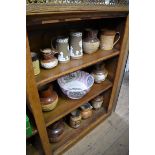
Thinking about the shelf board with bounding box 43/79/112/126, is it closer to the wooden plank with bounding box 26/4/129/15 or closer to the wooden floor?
the wooden floor

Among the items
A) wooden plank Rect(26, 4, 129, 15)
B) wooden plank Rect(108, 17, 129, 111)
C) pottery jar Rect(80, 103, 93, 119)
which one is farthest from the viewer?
pottery jar Rect(80, 103, 93, 119)

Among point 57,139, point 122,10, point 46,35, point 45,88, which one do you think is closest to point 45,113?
point 45,88

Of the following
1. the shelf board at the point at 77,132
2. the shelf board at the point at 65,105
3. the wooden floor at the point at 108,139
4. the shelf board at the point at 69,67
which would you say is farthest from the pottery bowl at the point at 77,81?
the wooden floor at the point at 108,139

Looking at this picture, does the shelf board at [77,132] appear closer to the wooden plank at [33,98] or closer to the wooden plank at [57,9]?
the wooden plank at [33,98]

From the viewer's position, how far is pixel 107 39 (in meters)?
0.98

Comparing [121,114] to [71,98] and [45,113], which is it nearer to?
[71,98]

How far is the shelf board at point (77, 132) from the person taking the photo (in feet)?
3.53

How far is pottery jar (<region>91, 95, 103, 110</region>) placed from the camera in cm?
129

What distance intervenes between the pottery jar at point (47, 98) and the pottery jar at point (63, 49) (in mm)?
196

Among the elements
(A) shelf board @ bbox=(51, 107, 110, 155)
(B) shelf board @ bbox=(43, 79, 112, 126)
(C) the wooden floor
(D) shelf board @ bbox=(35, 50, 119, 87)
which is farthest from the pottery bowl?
(C) the wooden floor

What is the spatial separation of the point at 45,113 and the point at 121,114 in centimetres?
84

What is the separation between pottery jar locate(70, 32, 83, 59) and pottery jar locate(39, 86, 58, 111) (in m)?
0.25

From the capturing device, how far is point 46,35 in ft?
2.93

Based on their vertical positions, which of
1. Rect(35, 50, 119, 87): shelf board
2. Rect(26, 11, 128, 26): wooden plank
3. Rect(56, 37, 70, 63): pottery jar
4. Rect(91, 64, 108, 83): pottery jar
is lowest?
Rect(91, 64, 108, 83): pottery jar
